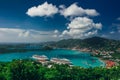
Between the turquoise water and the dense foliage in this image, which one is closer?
the dense foliage

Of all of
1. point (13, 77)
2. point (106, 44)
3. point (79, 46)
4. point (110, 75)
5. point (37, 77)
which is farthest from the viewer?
point (79, 46)

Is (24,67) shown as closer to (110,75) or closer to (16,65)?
(16,65)

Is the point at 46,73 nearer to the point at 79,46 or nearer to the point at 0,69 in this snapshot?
the point at 0,69

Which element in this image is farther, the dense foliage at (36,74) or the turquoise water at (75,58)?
the turquoise water at (75,58)

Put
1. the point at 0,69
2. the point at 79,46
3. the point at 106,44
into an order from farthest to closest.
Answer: the point at 79,46, the point at 106,44, the point at 0,69

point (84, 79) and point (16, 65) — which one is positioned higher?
point (16, 65)

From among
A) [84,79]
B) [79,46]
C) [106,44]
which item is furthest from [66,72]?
[79,46]

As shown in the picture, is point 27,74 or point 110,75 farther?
point 110,75

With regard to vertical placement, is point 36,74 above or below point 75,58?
above

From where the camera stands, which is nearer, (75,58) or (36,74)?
(36,74)

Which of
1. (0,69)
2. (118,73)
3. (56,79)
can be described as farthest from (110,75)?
(0,69)
